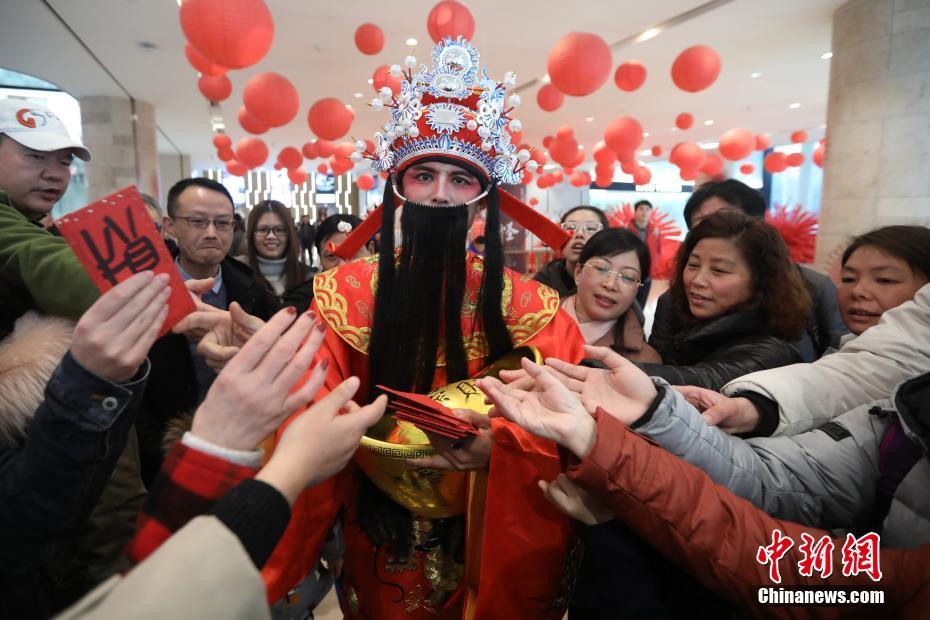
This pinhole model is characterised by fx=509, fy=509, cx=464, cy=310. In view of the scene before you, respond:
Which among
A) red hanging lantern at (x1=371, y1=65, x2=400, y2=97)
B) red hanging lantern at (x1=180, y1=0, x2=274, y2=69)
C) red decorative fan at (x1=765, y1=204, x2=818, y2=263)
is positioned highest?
red hanging lantern at (x1=180, y1=0, x2=274, y2=69)

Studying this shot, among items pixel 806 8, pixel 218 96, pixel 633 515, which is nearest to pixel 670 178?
pixel 806 8

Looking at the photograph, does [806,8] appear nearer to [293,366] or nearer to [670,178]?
[293,366]

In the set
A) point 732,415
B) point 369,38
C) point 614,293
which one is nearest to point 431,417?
point 732,415

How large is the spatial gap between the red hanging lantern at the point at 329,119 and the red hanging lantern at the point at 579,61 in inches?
94.8

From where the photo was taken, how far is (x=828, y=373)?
124cm

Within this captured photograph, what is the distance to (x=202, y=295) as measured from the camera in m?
2.10

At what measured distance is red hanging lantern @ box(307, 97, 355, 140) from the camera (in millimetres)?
5242

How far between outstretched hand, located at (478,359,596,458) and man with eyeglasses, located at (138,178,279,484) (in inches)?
→ 51.5

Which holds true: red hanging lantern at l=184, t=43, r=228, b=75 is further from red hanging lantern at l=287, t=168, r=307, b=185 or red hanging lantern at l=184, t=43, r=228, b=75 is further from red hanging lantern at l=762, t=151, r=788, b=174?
red hanging lantern at l=762, t=151, r=788, b=174

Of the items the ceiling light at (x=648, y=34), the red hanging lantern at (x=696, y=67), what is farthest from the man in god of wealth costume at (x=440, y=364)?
the ceiling light at (x=648, y=34)

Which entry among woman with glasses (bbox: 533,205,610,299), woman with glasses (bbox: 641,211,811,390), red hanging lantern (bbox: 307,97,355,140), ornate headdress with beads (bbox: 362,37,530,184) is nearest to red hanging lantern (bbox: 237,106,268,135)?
red hanging lantern (bbox: 307,97,355,140)

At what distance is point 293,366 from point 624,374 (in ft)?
2.07

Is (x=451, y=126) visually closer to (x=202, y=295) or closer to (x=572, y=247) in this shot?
(x=202, y=295)

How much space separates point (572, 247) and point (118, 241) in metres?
2.45
